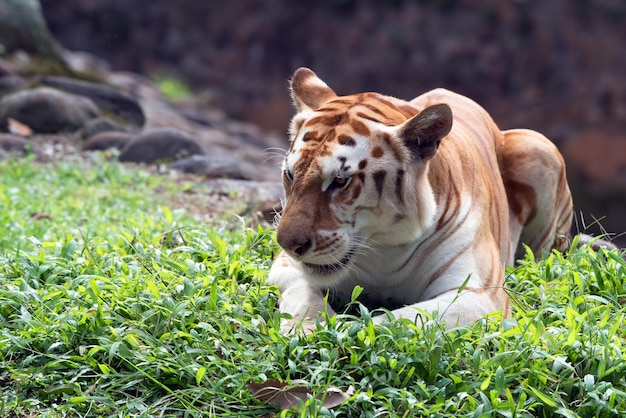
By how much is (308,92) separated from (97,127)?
5535mm

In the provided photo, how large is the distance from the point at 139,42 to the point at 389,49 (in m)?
5.96

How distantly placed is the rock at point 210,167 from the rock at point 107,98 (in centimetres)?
247

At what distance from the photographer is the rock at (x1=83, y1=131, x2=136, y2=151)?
863cm

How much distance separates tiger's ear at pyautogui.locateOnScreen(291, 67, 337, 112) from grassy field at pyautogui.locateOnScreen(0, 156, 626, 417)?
0.76m

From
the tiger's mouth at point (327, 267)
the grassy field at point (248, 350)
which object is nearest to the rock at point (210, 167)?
the grassy field at point (248, 350)

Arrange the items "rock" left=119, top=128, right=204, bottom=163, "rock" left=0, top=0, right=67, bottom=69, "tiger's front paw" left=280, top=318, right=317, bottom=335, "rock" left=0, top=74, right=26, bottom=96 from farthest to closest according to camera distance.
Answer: "rock" left=0, top=0, right=67, bottom=69, "rock" left=0, top=74, right=26, bottom=96, "rock" left=119, top=128, right=204, bottom=163, "tiger's front paw" left=280, top=318, right=317, bottom=335

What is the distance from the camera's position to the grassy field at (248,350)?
2980mm

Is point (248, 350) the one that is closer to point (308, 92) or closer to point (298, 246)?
point (298, 246)

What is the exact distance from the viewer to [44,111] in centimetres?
915

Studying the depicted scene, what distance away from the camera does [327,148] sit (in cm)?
342

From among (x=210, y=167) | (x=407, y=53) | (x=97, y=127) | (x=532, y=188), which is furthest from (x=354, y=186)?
(x=407, y=53)

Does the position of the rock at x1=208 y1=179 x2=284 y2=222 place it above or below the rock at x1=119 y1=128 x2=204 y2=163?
above

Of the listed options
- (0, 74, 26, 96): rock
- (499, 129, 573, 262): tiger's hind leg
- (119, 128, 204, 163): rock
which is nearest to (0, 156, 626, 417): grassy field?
(499, 129, 573, 262): tiger's hind leg

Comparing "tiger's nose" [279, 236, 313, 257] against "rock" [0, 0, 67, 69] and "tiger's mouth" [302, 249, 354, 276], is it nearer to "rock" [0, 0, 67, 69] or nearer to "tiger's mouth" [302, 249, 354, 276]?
"tiger's mouth" [302, 249, 354, 276]
